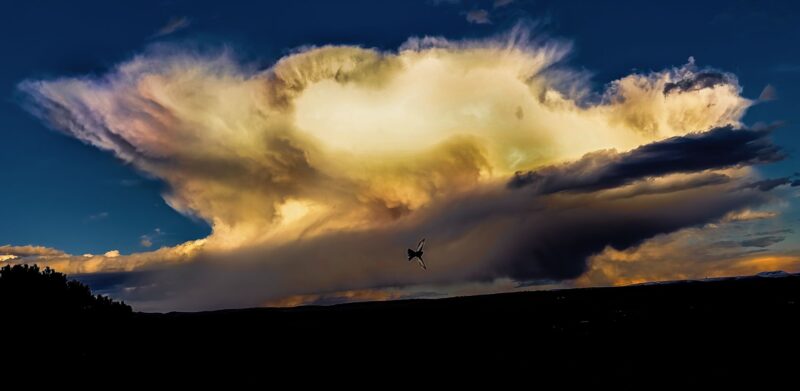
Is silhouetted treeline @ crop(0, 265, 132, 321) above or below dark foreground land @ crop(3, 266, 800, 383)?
above

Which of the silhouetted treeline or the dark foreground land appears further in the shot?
the silhouetted treeline

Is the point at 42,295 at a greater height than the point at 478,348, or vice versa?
the point at 42,295

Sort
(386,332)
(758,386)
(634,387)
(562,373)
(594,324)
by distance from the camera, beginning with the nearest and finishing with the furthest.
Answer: (758,386) < (634,387) < (562,373) < (594,324) < (386,332)

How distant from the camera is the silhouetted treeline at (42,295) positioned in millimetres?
62812

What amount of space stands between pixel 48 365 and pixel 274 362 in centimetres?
1969

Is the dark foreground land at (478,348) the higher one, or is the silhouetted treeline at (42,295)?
the silhouetted treeline at (42,295)

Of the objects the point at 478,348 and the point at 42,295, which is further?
the point at 42,295

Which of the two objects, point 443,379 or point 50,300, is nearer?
point 443,379

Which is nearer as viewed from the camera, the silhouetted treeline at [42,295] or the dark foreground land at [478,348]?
the dark foreground land at [478,348]

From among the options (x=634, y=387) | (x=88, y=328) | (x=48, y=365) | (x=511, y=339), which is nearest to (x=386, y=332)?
(x=511, y=339)

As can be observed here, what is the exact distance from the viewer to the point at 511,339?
66.3 m

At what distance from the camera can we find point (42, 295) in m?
65.8

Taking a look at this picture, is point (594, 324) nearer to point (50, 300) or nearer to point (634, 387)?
point (634, 387)

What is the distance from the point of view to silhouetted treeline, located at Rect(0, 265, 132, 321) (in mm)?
62812
